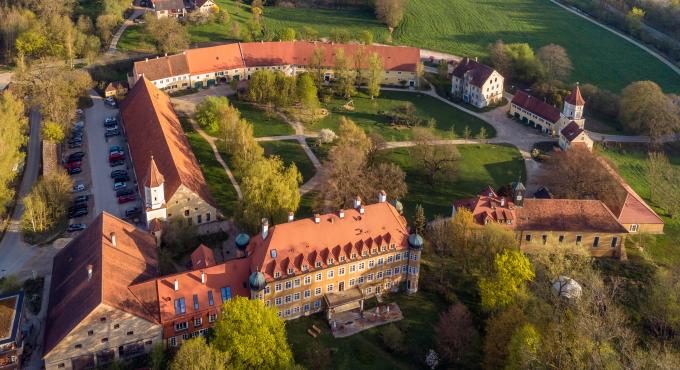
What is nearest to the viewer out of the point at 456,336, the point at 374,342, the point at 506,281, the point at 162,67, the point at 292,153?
the point at 456,336

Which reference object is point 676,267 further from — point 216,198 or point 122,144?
point 122,144

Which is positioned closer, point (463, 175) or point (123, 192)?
point (123, 192)

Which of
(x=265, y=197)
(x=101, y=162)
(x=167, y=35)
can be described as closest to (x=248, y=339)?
(x=265, y=197)

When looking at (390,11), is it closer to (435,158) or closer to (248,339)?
(435,158)

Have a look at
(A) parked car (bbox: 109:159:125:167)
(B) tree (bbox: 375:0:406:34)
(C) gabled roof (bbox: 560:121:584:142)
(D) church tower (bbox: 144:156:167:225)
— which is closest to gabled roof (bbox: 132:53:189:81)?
(A) parked car (bbox: 109:159:125:167)

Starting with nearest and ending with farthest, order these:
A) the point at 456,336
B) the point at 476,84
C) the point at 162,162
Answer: the point at 456,336, the point at 162,162, the point at 476,84

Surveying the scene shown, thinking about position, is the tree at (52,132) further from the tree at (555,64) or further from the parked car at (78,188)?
the tree at (555,64)
